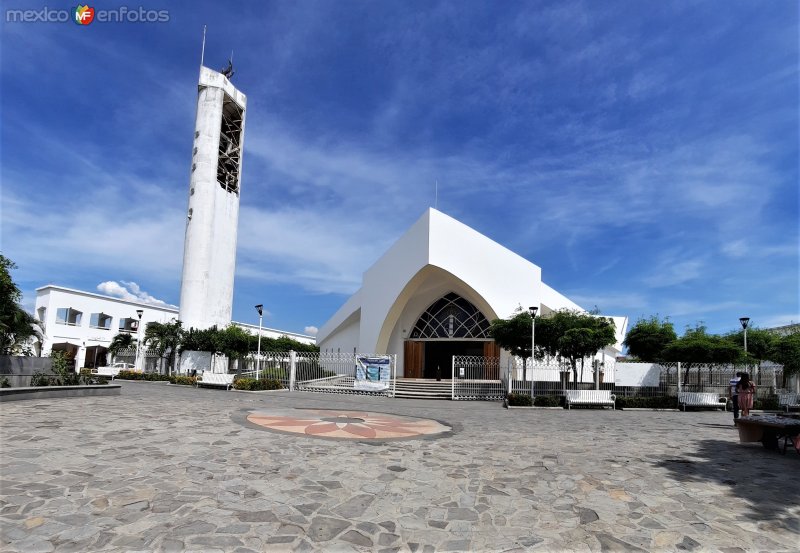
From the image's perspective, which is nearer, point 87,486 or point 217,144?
point 87,486

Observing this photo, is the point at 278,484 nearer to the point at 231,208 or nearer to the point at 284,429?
the point at 284,429

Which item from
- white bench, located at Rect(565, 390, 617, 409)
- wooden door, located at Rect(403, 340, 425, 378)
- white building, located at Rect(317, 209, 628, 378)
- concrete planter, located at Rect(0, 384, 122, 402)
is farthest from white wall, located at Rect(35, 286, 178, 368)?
white bench, located at Rect(565, 390, 617, 409)

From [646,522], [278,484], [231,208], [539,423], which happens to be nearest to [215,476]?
[278,484]

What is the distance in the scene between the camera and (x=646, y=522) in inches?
179

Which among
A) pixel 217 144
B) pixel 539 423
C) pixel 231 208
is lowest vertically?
Result: pixel 539 423

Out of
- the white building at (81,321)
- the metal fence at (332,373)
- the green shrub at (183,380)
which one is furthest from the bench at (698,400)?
the white building at (81,321)

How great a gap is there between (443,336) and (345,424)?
21021 millimetres

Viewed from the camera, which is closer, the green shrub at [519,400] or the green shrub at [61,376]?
the green shrub at [61,376]

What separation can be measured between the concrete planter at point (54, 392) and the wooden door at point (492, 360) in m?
14.2

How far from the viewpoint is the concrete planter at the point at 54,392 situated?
11758 millimetres

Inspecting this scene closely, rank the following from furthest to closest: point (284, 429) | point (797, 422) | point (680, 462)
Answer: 1. point (284, 429)
2. point (797, 422)
3. point (680, 462)

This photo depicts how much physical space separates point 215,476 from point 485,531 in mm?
3104

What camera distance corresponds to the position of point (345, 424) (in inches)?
407

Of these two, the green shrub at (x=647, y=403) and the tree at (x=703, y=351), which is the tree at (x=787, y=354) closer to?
the tree at (x=703, y=351)
